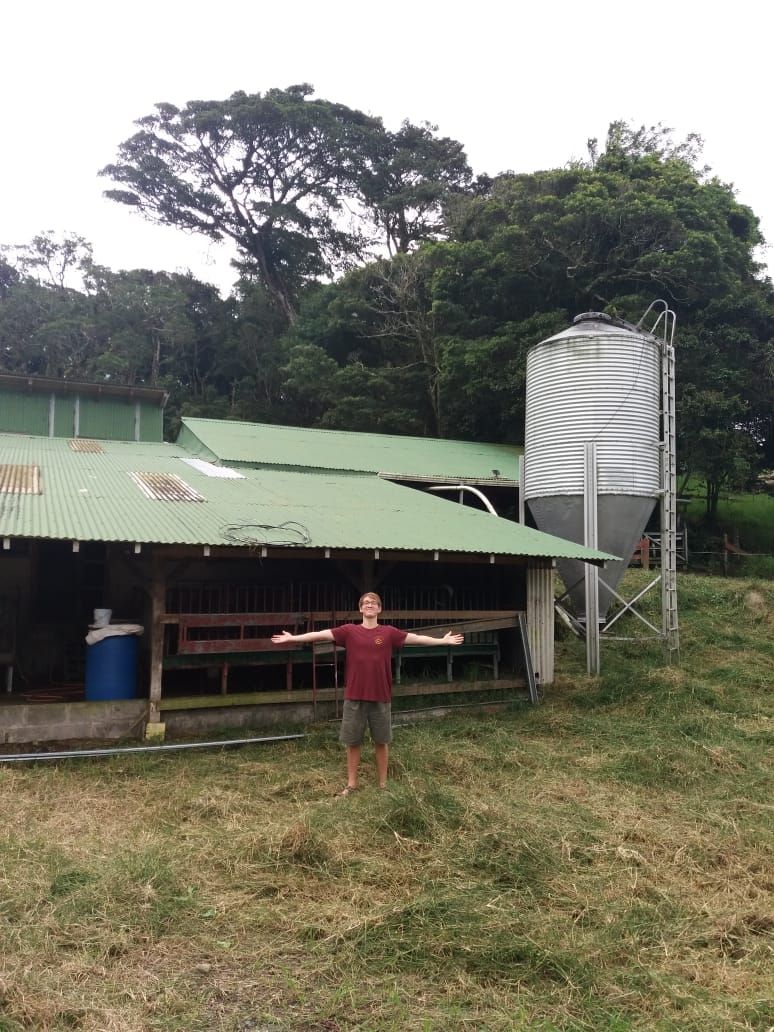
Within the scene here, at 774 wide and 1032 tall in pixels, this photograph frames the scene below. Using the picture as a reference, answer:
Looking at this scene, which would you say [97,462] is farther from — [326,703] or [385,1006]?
[385,1006]

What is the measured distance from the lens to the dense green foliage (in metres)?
21.3

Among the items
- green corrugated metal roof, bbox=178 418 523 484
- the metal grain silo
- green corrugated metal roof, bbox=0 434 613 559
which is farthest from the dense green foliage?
green corrugated metal roof, bbox=0 434 613 559

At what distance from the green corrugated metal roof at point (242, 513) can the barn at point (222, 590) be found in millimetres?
36

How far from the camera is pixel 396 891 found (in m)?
4.26

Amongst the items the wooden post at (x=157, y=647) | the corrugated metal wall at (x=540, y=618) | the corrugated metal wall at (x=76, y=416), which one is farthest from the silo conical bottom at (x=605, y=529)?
the corrugated metal wall at (x=76, y=416)

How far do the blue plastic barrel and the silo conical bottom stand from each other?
7.06 meters

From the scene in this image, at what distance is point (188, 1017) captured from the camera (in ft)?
10.2

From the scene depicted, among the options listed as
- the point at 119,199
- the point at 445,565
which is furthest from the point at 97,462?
the point at 119,199

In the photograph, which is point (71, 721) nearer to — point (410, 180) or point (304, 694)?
point (304, 694)

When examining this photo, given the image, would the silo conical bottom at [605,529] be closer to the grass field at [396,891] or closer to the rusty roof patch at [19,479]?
the grass field at [396,891]

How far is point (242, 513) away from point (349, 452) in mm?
8276

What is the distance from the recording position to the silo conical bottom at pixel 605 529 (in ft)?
40.4

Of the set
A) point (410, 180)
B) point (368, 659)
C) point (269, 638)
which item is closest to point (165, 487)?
point (269, 638)

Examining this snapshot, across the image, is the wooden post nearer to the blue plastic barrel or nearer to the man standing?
the blue plastic barrel
